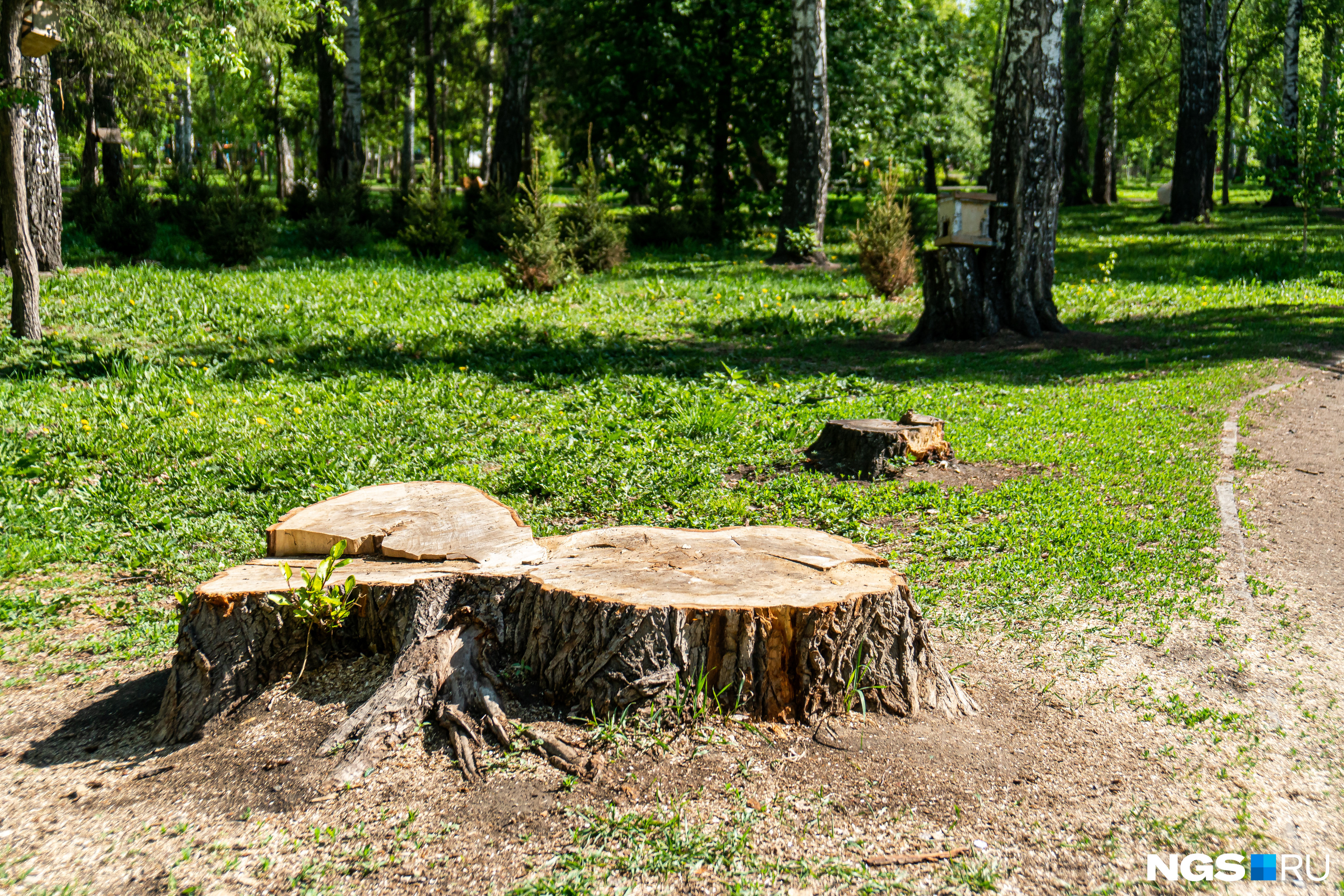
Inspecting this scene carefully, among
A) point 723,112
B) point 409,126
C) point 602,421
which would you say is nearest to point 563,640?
point 602,421

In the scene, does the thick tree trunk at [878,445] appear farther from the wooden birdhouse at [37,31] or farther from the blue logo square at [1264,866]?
the wooden birdhouse at [37,31]

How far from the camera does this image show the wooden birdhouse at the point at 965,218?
10484 mm

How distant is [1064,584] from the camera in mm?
4727

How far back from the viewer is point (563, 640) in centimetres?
326

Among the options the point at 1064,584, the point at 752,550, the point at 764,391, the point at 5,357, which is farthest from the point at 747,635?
the point at 5,357

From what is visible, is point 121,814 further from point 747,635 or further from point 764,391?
point 764,391

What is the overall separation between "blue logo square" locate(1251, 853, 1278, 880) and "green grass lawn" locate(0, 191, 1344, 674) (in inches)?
51.9

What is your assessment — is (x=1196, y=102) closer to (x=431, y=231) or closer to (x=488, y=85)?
(x=431, y=231)

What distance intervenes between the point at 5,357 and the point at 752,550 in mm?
7829

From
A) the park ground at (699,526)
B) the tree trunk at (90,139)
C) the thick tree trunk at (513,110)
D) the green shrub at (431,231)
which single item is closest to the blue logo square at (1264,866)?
the park ground at (699,526)

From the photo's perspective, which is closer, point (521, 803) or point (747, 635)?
point (521, 803)

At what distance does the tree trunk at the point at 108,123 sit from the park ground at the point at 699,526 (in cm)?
694

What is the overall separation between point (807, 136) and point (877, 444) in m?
10.9

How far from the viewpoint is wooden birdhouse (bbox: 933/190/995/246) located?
10484 millimetres
